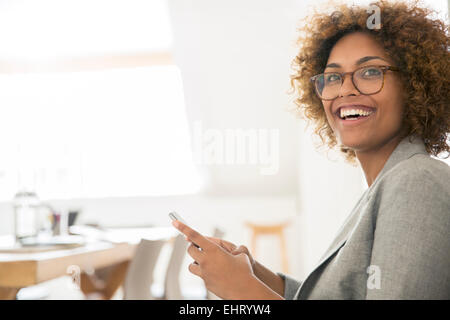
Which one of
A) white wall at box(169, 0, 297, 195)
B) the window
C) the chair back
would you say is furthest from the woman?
the window

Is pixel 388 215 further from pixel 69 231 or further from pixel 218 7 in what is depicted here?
pixel 218 7

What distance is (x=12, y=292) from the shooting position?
1501mm

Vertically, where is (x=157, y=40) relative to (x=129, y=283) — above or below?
above

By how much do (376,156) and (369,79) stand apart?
0.15 metres

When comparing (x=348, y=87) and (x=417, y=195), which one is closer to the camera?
(x=417, y=195)

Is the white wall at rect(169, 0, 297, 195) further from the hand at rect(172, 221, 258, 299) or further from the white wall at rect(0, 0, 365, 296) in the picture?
the hand at rect(172, 221, 258, 299)

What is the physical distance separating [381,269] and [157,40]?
441cm

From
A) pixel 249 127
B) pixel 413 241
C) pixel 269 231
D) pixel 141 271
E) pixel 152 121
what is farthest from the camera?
pixel 152 121

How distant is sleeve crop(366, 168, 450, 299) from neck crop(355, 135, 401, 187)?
0.22 metres

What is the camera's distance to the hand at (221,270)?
2.44ft

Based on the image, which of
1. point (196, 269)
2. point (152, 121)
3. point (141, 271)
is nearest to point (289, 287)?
point (196, 269)

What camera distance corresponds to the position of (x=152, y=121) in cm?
527

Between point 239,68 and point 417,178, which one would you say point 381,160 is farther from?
point 239,68
